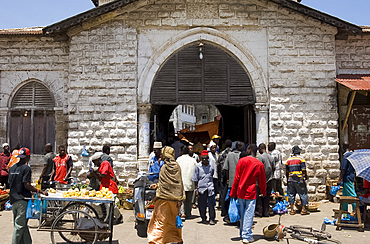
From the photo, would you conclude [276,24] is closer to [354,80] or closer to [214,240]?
[354,80]

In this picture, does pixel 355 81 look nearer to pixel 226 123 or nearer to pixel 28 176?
pixel 28 176

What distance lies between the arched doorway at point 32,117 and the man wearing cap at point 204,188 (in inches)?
233

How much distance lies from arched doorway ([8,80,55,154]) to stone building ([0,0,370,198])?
1.54 feet

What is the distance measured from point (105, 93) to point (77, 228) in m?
5.60

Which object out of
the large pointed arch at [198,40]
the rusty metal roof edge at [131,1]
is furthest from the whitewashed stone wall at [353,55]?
the large pointed arch at [198,40]

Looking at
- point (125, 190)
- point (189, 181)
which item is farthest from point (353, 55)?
point (125, 190)

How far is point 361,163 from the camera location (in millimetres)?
7461

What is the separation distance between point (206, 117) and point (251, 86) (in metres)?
35.1

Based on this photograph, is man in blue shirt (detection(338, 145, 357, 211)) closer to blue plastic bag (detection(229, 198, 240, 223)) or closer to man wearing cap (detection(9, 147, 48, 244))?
blue plastic bag (detection(229, 198, 240, 223))

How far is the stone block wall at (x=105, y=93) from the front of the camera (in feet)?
36.4

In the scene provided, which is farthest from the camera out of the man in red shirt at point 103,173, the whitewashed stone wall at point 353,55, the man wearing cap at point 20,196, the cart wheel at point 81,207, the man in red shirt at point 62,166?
the whitewashed stone wall at point 353,55

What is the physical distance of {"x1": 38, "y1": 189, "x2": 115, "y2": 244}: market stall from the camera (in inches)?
244

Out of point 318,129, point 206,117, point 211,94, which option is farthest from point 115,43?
point 206,117

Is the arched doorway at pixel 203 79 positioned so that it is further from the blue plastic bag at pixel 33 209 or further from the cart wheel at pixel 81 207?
the blue plastic bag at pixel 33 209
